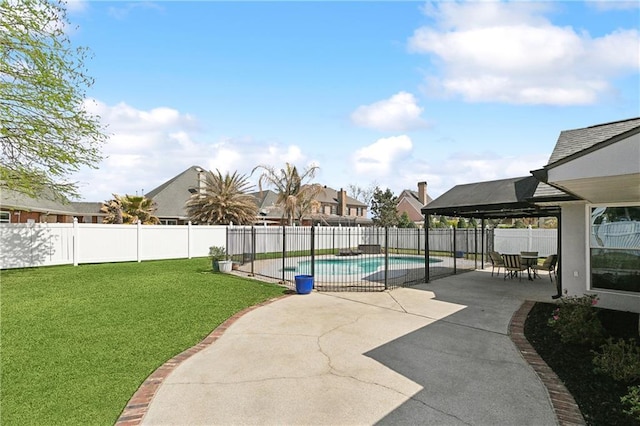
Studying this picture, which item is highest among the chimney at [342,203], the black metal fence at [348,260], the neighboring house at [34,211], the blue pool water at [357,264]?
the chimney at [342,203]

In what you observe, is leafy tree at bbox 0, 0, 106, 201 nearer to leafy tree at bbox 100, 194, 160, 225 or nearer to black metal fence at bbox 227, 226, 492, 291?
black metal fence at bbox 227, 226, 492, 291

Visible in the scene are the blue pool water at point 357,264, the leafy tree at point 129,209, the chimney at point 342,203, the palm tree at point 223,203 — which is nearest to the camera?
the blue pool water at point 357,264

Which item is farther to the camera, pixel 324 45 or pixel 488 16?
pixel 324 45

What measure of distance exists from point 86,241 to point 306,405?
15.9m

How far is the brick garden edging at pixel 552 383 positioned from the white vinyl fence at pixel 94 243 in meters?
17.2

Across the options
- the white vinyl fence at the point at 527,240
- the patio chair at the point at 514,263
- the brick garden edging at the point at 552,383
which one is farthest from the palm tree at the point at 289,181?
the brick garden edging at the point at 552,383

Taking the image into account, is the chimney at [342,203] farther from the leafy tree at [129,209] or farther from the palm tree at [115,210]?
the palm tree at [115,210]

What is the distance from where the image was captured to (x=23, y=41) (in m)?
11.0

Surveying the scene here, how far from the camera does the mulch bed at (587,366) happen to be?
3.70 metres

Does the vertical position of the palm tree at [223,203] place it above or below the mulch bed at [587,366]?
above

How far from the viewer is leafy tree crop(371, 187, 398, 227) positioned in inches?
1430

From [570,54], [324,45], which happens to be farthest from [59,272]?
[570,54]

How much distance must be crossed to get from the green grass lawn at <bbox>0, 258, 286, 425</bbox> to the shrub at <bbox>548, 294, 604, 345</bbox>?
686 centimetres

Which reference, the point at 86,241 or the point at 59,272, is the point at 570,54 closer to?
the point at 59,272
